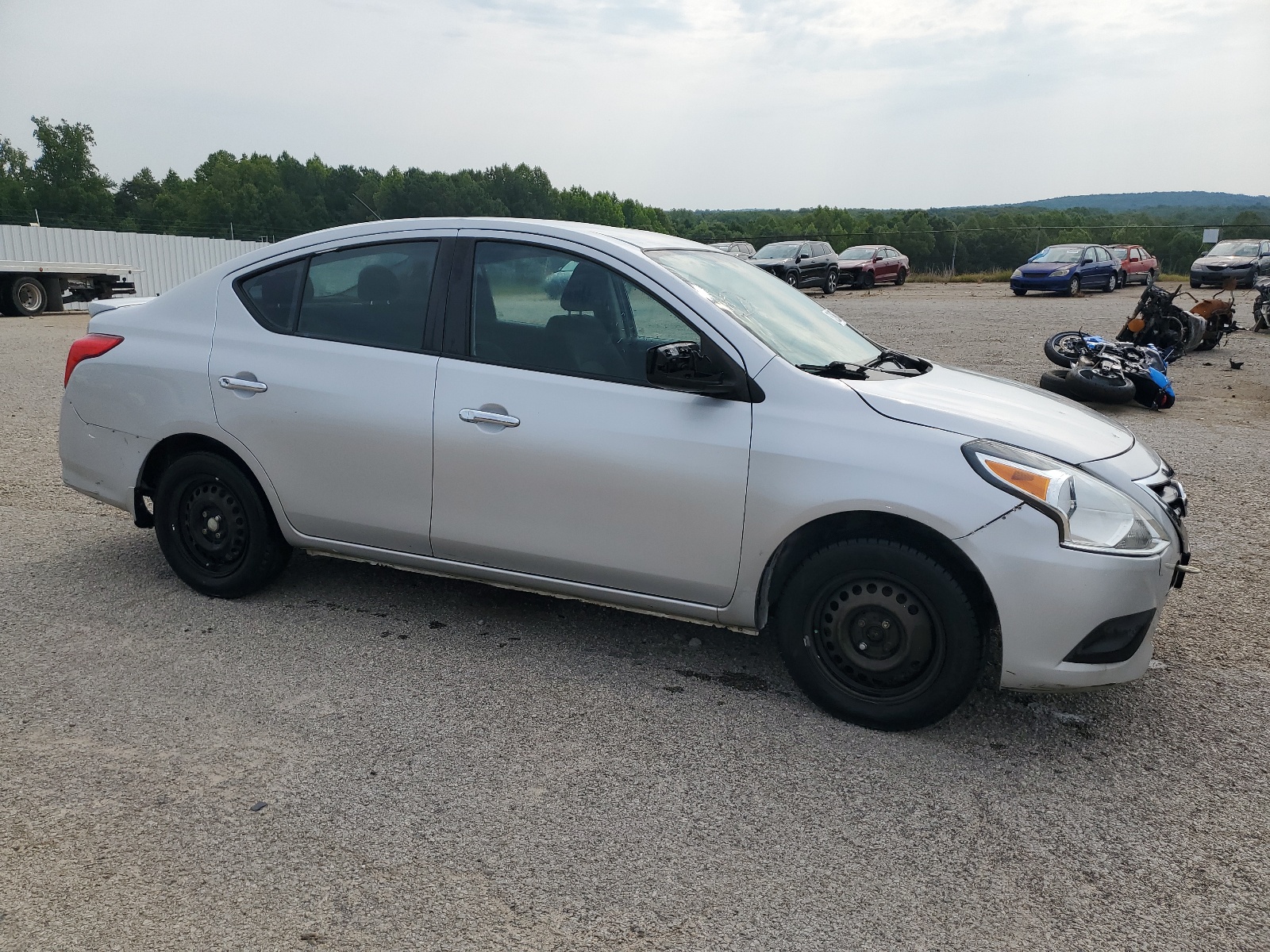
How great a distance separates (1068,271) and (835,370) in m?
27.7

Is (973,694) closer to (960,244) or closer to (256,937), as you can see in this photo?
(256,937)

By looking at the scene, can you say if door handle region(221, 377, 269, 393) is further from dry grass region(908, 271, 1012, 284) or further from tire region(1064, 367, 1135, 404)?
dry grass region(908, 271, 1012, 284)

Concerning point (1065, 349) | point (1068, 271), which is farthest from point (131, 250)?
point (1065, 349)

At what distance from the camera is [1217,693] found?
402 cm

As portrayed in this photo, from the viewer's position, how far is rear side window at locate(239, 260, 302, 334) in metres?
4.54

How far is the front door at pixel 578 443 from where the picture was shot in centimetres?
372

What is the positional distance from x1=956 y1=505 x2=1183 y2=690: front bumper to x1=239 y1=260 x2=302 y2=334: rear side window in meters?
3.06

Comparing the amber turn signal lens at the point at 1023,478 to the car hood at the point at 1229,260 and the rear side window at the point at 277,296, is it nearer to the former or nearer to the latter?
the rear side window at the point at 277,296

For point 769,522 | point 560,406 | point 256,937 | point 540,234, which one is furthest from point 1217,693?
point 256,937

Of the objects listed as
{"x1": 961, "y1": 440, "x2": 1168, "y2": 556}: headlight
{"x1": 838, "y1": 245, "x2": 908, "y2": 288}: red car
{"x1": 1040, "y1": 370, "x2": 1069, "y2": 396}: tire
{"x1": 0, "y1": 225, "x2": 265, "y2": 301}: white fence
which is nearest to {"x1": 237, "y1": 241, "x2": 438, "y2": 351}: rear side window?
{"x1": 961, "y1": 440, "x2": 1168, "y2": 556}: headlight

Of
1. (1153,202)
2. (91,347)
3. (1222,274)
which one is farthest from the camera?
(1153,202)

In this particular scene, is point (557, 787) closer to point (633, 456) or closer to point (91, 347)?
point (633, 456)

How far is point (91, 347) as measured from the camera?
4883mm

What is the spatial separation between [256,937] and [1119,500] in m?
2.99
